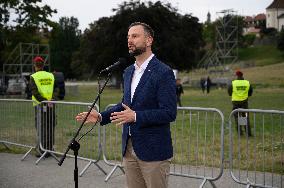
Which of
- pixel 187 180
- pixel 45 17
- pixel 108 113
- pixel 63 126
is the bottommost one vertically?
pixel 187 180

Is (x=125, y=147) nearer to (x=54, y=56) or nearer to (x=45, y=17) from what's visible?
(x=45, y=17)

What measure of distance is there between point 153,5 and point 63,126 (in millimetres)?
47084

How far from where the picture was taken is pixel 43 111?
373 inches

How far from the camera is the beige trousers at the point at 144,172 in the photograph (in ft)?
13.1

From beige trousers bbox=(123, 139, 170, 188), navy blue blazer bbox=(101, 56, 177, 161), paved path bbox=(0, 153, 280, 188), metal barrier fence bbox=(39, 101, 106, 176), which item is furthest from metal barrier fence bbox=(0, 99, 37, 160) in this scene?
navy blue blazer bbox=(101, 56, 177, 161)

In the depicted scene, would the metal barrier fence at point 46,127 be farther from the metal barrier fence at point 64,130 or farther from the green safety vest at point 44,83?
the green safety vest at point 44,83

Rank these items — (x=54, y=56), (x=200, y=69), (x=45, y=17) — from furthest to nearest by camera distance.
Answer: (x=54, y=56)
(x=200, y=69)
(x=45, y=17)

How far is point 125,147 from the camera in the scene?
4094 millimetres

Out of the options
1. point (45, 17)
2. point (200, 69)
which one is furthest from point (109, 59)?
point (200, 69)

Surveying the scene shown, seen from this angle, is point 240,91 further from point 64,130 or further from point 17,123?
point 17,123

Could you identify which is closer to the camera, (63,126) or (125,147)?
(125,147)

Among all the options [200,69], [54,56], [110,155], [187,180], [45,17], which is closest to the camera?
[187,180]

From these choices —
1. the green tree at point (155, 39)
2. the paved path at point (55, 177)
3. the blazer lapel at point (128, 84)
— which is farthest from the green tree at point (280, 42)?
the blazer lapel at point (128, 84)

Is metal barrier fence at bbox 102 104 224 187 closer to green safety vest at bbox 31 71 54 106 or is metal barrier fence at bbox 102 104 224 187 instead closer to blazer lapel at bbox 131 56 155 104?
green safety vest at bbox 31 71 54 106
